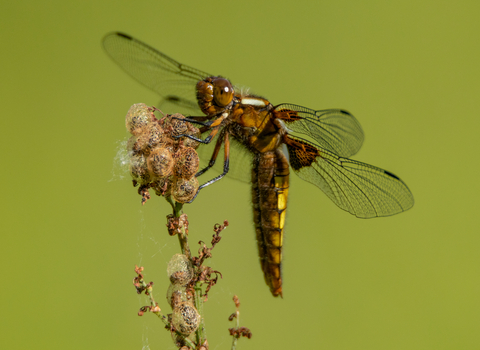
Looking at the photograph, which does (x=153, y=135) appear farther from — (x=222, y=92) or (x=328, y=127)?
(x=328, y=127)

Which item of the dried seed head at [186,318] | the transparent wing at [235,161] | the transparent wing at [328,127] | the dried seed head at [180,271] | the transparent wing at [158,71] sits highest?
the transparent wing at [158,71]

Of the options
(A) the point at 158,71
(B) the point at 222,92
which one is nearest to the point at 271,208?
(B) the point at 222,92

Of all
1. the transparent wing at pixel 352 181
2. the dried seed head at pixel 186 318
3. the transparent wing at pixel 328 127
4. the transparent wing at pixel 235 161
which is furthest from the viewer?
the transparent wing at pixel 235 161

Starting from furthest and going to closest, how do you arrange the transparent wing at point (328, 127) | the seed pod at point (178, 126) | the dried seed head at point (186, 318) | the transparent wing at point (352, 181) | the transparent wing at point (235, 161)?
the transparent wing at point (235, 161)
the transparent wing at point (328, 127)
the transparent wing at point (352, 181)
the seed pod at point (178, 126)
the dried seed head at point (186, 318)

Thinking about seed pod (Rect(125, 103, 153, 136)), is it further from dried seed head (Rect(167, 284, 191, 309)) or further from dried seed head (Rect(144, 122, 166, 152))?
dried seed head (Rect(167, 284, 191, 309))

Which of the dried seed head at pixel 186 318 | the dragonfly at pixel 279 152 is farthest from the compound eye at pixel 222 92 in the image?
the dried seed head at pixel 186 318

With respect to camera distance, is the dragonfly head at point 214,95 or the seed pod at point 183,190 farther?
the dragonfly head at point 214,95

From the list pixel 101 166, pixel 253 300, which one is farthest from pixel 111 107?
pixel 253 300

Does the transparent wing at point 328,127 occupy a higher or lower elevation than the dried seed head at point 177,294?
higher

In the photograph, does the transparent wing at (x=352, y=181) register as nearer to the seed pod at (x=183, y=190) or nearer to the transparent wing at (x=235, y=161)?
the transparent wing at (x=235, y=161)
